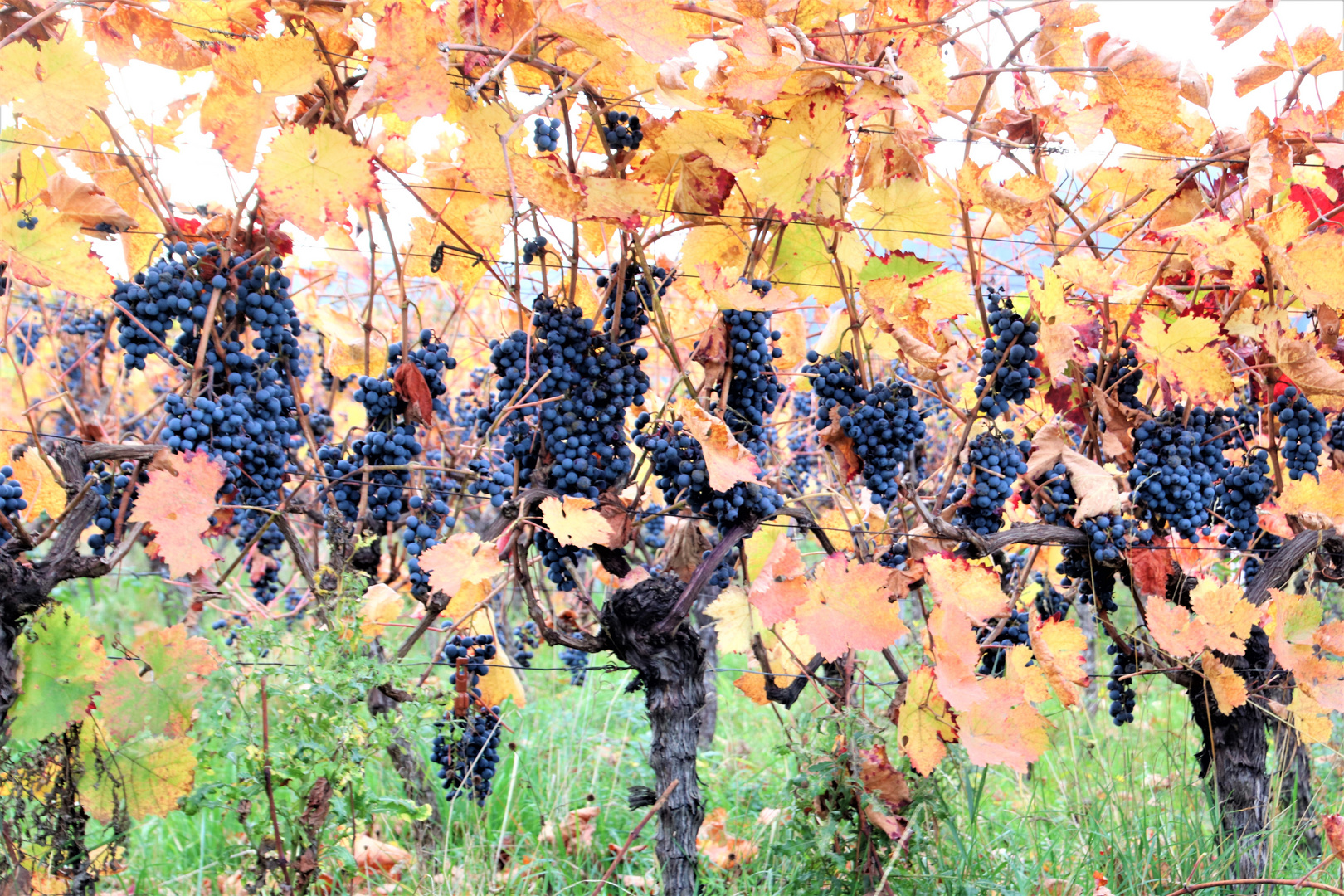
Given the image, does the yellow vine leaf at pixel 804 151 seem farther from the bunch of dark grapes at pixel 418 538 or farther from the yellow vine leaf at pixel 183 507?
the yellow vine leaf at pixel 183 507

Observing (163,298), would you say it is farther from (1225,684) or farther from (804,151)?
(1225,684)

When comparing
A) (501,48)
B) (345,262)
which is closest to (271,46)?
(501,48)

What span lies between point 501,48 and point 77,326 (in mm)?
2945

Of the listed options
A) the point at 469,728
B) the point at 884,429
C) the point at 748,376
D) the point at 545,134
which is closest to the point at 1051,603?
the point at 884,429

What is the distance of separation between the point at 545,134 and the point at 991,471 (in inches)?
42.6

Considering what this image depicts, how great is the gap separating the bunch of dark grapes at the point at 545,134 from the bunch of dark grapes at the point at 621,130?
9 cm

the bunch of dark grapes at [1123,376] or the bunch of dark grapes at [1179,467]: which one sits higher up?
the bunch of dark grapes at [1123,376]

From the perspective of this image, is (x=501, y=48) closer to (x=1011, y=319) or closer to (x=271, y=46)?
(x=271, y=46)

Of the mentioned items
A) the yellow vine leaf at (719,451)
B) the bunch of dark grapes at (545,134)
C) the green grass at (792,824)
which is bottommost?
the green grass at (792,824)

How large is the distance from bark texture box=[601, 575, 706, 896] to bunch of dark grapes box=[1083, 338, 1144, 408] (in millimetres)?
1041

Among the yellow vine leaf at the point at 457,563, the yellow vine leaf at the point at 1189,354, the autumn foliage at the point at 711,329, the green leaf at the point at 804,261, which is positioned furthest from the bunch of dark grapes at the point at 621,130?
the yellow vine leaf at the point at 1189,354

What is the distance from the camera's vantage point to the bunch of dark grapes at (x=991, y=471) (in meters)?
1.90

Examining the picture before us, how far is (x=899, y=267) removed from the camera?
Answer: 6.30 feet

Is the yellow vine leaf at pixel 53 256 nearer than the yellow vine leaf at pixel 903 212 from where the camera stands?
Yes
